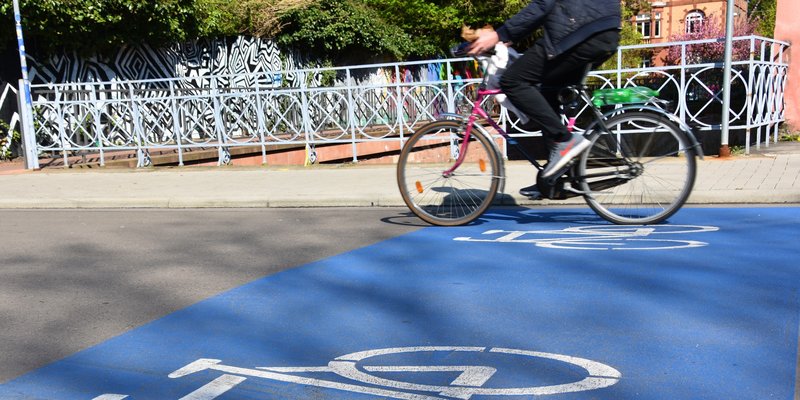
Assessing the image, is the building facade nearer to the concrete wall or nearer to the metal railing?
the concrete wall

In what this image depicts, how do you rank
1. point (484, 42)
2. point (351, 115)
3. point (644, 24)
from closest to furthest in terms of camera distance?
1. point (484, 42)
2. point (351, 115)
3. point (644, 24)

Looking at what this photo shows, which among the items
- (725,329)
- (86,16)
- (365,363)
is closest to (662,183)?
(725,329)

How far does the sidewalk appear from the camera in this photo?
25.2 feet

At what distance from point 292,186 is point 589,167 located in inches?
175

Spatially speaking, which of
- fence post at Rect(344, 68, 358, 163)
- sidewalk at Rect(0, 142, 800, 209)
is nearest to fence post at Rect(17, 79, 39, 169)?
sidewalk at Rect(0, 142, 800, 209)

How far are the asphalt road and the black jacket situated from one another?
197 centimetres

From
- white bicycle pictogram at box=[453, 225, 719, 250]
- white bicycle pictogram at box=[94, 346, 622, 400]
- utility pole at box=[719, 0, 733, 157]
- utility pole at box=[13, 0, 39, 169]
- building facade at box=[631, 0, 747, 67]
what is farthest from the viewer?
building facade at box=[631, 0, 747, 67]

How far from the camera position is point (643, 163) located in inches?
232

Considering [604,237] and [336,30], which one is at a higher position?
[336,30]

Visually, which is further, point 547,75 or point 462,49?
point 462,49

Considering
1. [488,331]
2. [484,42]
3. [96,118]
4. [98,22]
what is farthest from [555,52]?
[98,22]

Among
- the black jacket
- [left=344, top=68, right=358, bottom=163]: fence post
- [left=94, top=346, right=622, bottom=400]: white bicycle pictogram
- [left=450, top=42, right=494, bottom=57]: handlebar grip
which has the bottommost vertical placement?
[left=94, top=346, right=622, bottom=400]: white bicycle pictogram

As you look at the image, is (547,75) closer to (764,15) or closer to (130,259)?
(130,259)

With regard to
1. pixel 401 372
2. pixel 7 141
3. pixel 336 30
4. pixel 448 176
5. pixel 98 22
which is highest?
pixel 336 30
